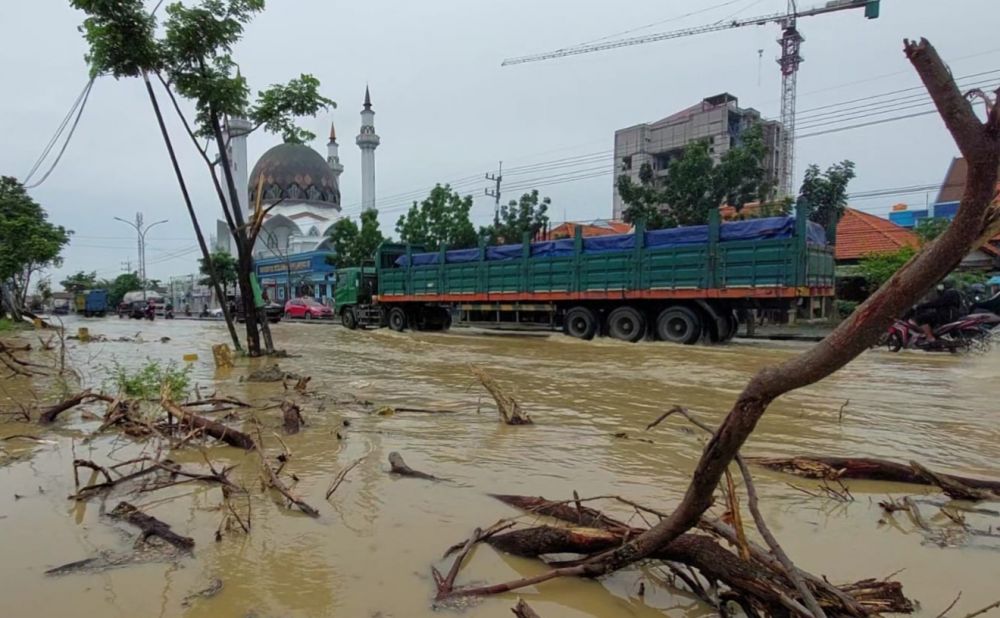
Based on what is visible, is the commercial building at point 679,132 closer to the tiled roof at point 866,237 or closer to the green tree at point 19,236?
the tiled roof at point 866,237

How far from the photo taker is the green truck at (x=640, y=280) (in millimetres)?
13297

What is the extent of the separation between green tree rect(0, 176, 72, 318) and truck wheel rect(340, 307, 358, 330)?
12.3 metres

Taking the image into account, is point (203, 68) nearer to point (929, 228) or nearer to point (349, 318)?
point (349, 318)

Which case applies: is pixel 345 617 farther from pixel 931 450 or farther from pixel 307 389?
pixel 307 389

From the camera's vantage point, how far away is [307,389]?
7629 millimetres

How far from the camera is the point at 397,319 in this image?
21406 mm

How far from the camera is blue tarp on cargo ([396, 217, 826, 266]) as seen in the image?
43.5 feet

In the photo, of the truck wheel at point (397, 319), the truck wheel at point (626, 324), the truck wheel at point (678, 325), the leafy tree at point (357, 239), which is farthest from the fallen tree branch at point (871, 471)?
the leafy tree at point (357, 239)

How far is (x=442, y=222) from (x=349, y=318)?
26.5 ft

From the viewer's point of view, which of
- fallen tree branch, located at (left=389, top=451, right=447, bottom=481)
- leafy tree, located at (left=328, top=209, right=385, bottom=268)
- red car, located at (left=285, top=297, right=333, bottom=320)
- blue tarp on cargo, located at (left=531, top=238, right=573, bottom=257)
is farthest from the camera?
leafy tree, located at (left=328, top=209, right=385, bottom=268)

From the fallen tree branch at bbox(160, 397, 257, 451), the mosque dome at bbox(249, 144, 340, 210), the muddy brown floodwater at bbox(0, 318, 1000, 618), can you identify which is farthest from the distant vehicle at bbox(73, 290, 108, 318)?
the fallen tree branch at bbox(160, 397, 257, 451)

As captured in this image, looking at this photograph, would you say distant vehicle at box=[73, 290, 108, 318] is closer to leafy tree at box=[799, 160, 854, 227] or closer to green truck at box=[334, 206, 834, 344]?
green truck at box=[334, 206, 834, 344]

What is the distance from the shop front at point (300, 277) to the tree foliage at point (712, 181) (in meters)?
26.2

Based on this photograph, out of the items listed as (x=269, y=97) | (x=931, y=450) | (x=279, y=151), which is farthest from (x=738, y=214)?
(x=279, y=151)
